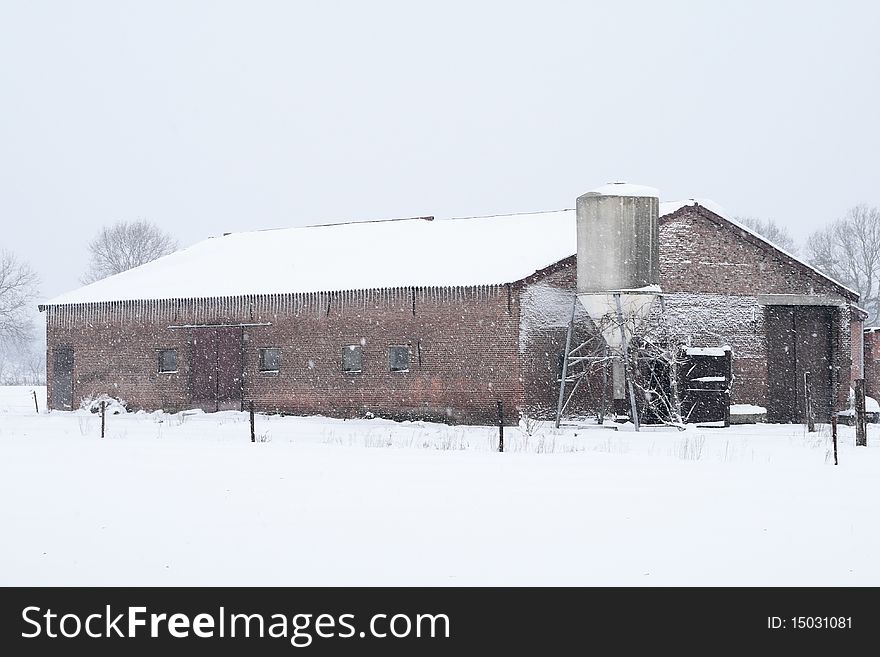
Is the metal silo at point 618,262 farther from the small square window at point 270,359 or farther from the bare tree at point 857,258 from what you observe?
the bare tree at point 857,258

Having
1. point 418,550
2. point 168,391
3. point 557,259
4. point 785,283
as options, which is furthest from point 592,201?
point 418,550

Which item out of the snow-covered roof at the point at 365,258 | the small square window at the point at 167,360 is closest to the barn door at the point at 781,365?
the snow-covered roof at the point at 365,258

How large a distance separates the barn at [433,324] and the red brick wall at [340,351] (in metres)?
0.03

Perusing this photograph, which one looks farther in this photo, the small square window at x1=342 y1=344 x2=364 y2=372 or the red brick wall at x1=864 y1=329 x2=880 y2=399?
the red brick wall at x1=864 y1=329 x2=880 y2=399

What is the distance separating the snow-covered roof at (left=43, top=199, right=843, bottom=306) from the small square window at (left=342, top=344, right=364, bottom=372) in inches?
55.6

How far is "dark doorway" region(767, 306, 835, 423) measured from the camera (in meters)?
29.7

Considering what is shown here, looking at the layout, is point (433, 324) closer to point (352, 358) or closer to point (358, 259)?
point (352, 358)

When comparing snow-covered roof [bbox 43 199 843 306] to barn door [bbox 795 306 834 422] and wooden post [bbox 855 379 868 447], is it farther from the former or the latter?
wooden post [bbox 855 379 868 447]

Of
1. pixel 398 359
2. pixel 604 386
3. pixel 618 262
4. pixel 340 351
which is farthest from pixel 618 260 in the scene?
pixel 340 351

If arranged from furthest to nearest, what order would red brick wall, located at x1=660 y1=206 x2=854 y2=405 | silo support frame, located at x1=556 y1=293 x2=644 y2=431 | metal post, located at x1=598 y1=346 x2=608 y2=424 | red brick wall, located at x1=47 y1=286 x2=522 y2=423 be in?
red brick wall, located at x1=660 y1=206 x2=854 y2=405 → red brick wall, located at x1=47 y1=286 x2=522 y2=423 → metal post, located at x1=598 y1=346 x2=608 y2=424 → silo support frame, located at x1=556 y1=293 x2=644 y2=431

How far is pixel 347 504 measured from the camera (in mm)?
13047

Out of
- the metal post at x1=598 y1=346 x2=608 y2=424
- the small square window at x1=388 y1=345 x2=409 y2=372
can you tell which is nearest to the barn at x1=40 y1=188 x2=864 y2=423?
the small square window at x1=388 y1=345 x2=409 y2=372

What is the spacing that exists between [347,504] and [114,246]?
6384cm
